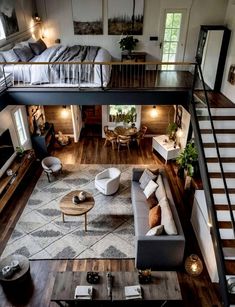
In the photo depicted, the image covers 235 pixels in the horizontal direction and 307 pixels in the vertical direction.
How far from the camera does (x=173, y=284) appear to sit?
4531mm

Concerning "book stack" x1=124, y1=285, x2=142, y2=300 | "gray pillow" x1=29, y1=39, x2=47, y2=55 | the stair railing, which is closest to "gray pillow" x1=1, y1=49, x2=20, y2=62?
"gray pillow" x1=29, y1=39, x2=47, y2=55

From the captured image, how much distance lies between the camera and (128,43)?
29.6ft

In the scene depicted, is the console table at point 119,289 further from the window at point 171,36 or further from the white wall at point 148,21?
the white wall at point 148,21

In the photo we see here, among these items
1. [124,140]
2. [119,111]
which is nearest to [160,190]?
[124,140]

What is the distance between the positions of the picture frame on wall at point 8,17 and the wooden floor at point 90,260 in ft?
Result: 13.6

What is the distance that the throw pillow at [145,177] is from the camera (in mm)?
6916

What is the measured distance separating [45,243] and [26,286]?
3.31 ft

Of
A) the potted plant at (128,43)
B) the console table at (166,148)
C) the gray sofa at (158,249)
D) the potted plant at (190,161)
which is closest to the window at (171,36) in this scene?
the potted plant at (128,43)

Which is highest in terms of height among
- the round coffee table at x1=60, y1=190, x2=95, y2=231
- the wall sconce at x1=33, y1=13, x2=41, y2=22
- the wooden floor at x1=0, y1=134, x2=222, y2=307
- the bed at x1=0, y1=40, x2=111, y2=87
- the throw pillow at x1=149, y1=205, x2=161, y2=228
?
the wall sconce at x1=33, y1=13, x2=41, y2=22

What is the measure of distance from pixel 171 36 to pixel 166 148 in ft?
13.1

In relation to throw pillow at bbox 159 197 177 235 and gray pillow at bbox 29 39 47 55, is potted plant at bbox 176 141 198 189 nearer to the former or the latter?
throw pillow at bbox 159 197 177 235

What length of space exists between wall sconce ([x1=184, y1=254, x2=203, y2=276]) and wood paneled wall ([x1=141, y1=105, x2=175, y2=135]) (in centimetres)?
601

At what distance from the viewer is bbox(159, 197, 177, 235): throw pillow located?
5.16 m

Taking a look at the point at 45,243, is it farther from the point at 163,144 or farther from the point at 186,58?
the point at 186,58
